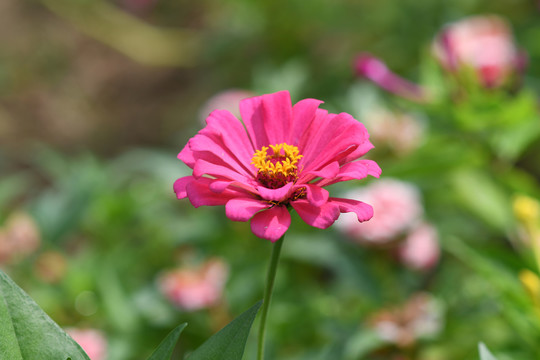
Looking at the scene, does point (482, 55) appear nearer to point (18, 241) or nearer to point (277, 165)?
point (277, 165)

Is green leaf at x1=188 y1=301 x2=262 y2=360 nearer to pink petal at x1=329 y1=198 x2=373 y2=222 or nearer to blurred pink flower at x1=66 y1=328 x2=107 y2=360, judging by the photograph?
pink petal at x1=329 y1=198 x2=373 y2=222

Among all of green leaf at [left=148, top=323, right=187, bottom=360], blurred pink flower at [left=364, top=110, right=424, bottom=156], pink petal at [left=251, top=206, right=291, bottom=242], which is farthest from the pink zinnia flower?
blurred pink flower at [left=364, top=110, right=424, bottom=156]

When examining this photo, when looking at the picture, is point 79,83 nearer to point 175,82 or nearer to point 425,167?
point 175,82

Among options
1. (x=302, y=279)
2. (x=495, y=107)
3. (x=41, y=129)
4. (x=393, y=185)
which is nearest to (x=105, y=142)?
(x=41, y=129)

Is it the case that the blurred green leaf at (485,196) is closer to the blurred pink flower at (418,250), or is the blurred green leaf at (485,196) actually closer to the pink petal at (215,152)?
the blurred pink flower at (418,250)

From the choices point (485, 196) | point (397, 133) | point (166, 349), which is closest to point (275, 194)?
point (166, 349)

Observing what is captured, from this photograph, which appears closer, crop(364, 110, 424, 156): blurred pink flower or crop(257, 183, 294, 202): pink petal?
crop(257, 183, 294, 202): pink petal
